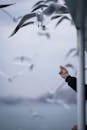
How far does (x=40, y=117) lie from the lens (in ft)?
7.41

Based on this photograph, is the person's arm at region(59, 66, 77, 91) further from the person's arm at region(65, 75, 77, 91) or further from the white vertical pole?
the white vertical pole

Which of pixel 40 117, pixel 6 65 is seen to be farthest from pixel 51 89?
pixel 6 65

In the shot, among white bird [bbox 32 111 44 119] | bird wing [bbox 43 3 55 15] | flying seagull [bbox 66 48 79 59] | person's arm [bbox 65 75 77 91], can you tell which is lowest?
white bird [bbox 32 111 44 119]

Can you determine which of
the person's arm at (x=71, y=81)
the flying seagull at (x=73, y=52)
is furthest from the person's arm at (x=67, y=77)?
the flying seagull at (x=73, y=52)

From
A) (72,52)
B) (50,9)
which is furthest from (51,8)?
(72,52)

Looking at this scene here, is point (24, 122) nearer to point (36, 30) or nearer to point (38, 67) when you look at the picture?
point (38, 67)

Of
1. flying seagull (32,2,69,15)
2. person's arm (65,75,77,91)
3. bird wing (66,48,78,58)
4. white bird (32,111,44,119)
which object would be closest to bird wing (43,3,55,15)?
flying seagull (32,2,69,15)

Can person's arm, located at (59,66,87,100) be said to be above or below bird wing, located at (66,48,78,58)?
below

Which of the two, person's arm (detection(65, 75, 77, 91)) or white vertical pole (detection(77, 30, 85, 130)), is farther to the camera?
person's arm (detection(65, 75, 77, 91))

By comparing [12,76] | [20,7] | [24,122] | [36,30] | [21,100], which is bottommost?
[24,122]

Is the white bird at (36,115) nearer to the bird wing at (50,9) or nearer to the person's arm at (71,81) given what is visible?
the person's arm at (71,81)

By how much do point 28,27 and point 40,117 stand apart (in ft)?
1.95

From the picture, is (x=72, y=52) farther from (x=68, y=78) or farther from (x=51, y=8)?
(x=51, y=8)

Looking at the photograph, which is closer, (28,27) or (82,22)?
(82,22)
